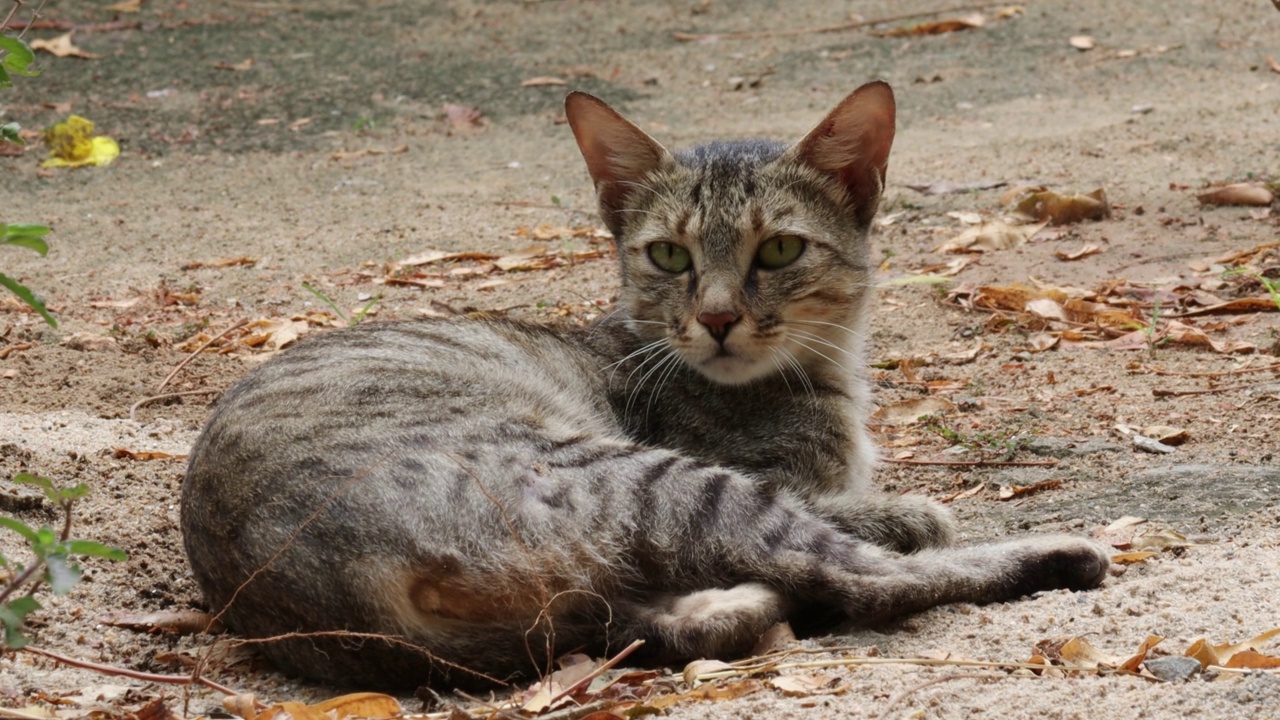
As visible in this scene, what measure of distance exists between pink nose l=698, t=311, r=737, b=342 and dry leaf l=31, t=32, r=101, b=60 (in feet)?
33.4

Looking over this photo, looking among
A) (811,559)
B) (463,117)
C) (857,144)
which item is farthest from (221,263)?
(811,559)

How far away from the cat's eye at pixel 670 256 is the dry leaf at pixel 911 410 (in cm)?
146

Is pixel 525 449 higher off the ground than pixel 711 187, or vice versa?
pixel 711 187

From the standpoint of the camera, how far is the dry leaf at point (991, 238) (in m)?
7.29

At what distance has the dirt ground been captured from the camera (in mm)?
3473

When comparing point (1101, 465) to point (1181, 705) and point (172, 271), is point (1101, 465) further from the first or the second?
point (172, 271)

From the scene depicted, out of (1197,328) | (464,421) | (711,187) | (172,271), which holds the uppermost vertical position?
(711,187)

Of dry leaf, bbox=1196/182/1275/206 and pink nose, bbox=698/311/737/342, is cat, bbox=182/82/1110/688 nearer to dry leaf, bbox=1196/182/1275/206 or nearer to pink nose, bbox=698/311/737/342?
pink nose, bbox=698/311/737/342

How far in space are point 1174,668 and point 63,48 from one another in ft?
40.1

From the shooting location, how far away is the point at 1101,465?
184 inches

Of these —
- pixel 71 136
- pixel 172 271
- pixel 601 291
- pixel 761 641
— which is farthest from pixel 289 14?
pixel 761 641

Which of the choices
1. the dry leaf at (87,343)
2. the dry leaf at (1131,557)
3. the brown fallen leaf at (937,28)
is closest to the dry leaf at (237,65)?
the brown fallen leaf at (937,28)

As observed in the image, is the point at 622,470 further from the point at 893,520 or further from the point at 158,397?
the point at 158,397

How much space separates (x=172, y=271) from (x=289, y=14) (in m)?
7.04
